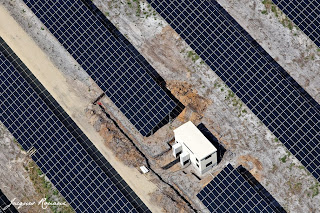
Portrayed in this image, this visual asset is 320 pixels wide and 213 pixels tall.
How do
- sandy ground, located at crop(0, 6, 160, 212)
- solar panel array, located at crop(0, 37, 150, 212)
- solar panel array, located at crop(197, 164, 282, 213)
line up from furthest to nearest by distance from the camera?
1. sandy ground, located at crop(0, 6, 160, 212)
2. solar panel array, located at crop(0, 37, 150, 212)
3. solar panel array, located at crop(197, 164, 282, 213)

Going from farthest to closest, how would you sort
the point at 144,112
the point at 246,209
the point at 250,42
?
the point at 250,42 < the point at 144,112 < the point at 246,209

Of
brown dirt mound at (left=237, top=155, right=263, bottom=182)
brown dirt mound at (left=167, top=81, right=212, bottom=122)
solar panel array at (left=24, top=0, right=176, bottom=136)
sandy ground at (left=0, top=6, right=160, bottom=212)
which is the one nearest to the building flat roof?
solar panel array at (left=24, top=0, right=176, bottom=136)

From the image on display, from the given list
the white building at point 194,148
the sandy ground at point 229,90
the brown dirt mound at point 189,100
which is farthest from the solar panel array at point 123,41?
the white building at point 194,148

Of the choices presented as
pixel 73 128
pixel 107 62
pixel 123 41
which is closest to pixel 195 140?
pixel 107 62

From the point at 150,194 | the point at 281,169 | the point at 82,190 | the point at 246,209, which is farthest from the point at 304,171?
the point at 82,190

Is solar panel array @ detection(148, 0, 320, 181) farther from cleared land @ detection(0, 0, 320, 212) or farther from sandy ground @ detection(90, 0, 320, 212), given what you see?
cleared land @ detection(0, 0, 320, 212)

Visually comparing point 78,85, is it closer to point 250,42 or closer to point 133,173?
point 133,173
